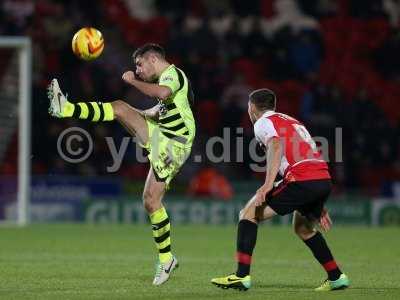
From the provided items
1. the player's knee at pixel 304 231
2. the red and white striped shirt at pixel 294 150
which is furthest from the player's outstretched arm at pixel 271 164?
the player's knee at pixel 304 231

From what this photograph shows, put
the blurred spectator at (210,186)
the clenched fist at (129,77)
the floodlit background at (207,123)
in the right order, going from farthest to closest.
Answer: the blurred spectator at (210,186)
the floodlit background at (207,123)
the clenched fist at (129,77)

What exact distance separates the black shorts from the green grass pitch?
70 centimetres

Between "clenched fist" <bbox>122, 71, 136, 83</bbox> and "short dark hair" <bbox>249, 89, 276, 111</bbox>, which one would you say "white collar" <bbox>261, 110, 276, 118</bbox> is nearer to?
"short dark hair" <bbox>249, 89, 276, 111</bbox>

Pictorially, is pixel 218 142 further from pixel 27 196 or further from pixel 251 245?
pixel 251 245

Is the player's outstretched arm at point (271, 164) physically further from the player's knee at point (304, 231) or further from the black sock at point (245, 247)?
the player's knee at point (304, 231)

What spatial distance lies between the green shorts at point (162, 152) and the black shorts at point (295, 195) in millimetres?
1274

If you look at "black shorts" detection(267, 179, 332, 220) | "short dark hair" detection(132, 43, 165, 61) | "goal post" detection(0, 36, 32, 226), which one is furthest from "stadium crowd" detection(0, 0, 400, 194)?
"black shorts" detection(267, 179, 332, 220)

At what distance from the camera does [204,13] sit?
22.1 m

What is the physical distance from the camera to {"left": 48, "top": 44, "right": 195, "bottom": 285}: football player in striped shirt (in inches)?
355

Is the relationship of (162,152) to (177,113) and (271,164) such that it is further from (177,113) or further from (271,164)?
(271,164)

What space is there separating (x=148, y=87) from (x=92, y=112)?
21.4 inches

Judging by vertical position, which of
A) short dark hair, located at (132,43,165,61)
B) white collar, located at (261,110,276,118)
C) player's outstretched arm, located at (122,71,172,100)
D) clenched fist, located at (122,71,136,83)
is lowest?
white collar, located at (261,110,276,118)

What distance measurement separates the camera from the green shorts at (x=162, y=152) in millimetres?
9219

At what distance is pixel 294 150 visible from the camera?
843 centimetres
